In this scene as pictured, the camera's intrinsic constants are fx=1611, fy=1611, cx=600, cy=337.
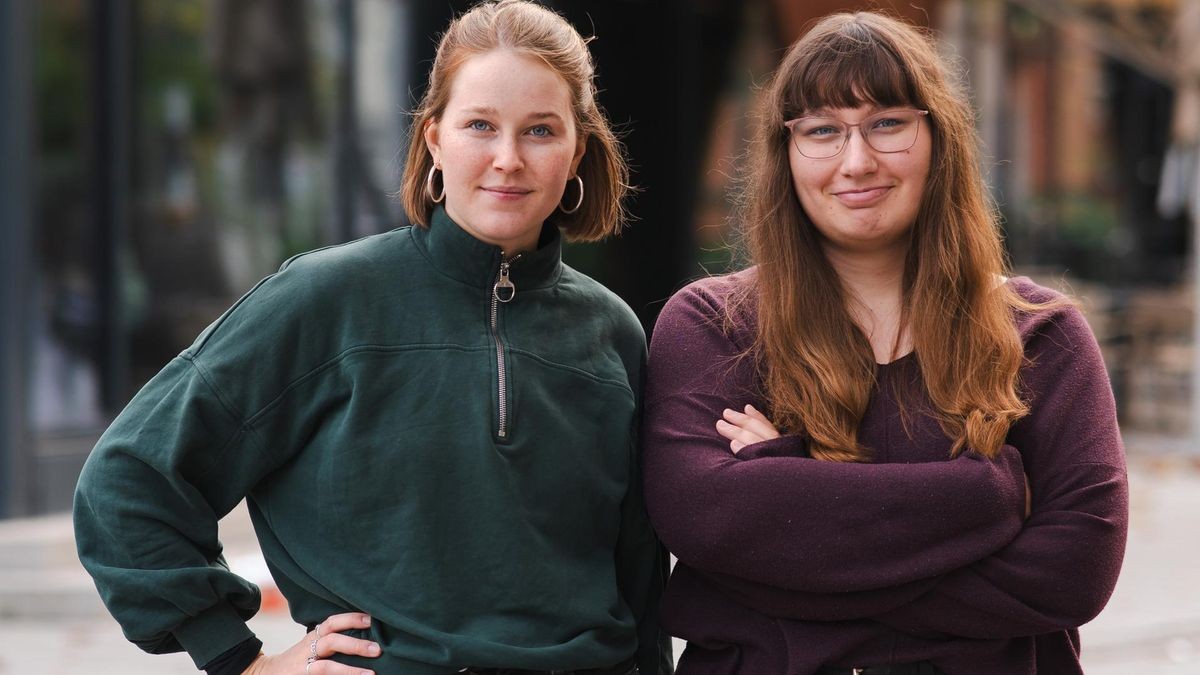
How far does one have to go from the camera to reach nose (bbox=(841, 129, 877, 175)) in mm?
2850

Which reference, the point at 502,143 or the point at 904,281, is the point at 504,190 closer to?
→ the point at 502,143

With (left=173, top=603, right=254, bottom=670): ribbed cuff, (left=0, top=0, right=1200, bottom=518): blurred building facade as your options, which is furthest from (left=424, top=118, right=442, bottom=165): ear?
(left=0, top=0, right=1200, bottom=518): blurred building facade

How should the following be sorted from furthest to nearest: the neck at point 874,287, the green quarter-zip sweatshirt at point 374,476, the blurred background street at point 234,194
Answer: the blurred background street at point 234,194, the neck at point 874,287, the green quarter-zip sweatshirt at point 374,476

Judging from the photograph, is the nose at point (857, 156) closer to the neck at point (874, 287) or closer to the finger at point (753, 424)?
the neck at point (874, 287)

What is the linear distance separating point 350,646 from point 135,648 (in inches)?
183

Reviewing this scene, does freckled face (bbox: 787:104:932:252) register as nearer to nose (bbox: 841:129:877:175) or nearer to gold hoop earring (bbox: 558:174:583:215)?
nose (bbox: 841:129:877:175)

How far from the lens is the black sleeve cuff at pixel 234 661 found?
2771mm

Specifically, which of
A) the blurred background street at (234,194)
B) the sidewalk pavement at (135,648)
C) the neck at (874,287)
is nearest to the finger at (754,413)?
the neck at (874,287)

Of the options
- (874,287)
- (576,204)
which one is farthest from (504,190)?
(874,287)

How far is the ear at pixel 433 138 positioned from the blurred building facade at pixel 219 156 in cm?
371

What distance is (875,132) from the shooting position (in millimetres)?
2896

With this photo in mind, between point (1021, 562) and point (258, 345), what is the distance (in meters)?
1.34

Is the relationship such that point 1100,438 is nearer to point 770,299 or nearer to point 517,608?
point 770,299

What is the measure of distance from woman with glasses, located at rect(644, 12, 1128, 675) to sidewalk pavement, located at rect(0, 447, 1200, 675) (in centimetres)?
414
